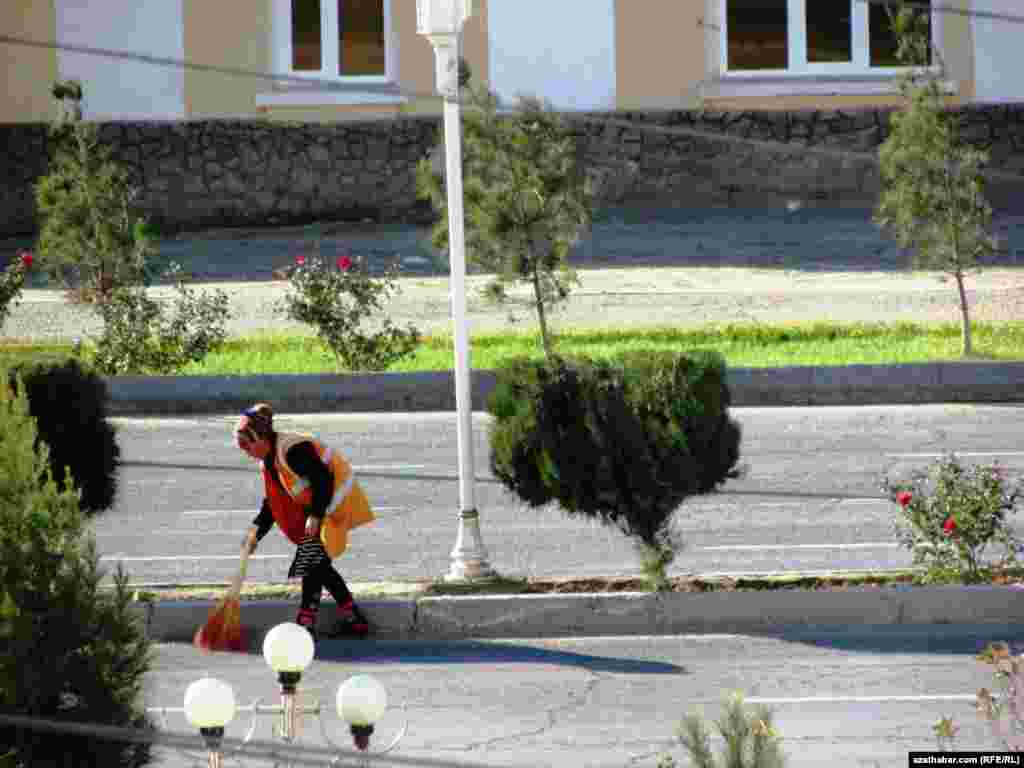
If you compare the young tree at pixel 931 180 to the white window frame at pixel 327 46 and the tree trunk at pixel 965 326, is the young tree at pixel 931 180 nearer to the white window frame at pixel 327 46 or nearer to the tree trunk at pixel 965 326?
the tree trunk at pixel 965 326

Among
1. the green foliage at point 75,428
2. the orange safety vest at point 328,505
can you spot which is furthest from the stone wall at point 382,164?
the orange safety vest at point 328,505

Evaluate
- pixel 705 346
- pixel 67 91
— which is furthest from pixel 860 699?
pixel 67 91

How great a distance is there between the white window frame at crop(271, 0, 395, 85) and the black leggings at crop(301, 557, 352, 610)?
21302 mm

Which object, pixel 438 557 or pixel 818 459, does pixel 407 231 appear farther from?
pixel 438 557

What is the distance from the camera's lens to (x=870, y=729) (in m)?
9.69

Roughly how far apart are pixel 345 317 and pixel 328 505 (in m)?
10.2

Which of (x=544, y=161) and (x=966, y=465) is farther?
(x=544, y=161)

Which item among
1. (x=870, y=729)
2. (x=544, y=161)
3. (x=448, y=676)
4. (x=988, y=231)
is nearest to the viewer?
(x=870, y=729)

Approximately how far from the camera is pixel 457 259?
Answer: 13.2 m

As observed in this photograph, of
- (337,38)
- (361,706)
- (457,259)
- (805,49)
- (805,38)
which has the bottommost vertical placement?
(361,706)

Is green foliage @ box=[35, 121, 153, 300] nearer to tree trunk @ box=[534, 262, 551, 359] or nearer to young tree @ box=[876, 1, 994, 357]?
tree trunk @ box=[534, 262, 551, 359]

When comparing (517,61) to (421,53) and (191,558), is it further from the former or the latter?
(191,558)

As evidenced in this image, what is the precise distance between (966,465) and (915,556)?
430 cm

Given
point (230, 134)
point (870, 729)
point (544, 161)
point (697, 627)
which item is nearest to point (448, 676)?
point (697, 627)
